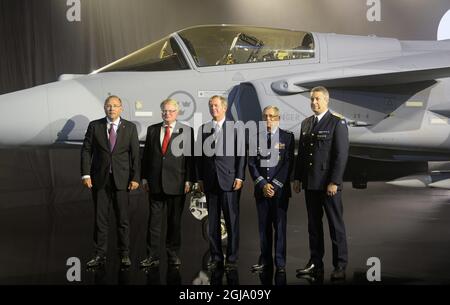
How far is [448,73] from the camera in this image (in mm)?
6410

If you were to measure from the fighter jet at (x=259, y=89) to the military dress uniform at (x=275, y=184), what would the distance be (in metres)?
1.28

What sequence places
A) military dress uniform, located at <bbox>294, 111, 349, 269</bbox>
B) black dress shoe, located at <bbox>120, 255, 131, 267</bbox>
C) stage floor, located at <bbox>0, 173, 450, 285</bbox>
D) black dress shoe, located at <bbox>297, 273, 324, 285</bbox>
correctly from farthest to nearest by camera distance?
black dress shoe, located at <bbox>120, 255, 131, 267</bbox> < stage floor, located at <bbox>0, 173, 450, 285</bbox> < military dress uniform, located at <bbox>294, 111, 349, 269</bbox> < black dress shoe, located at <bbox>297, 273, 324, 285</bbox>

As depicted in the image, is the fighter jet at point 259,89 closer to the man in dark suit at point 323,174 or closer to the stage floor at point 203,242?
the stage floor at point 203,242

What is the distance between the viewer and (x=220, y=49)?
22.9ft

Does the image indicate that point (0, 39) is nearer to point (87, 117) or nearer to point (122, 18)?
point (122, 18)

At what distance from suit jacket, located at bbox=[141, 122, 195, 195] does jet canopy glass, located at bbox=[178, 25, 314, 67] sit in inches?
71.8

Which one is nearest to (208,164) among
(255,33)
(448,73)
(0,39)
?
(255,33)

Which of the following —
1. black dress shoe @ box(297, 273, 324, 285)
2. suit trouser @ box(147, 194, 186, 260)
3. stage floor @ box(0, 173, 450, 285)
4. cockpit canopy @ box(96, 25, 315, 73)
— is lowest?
stage floor @ box(0, 173, 450, 285)

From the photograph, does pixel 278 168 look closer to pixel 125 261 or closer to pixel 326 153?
pixel 326 153

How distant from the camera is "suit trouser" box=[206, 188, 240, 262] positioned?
5113 millimetres

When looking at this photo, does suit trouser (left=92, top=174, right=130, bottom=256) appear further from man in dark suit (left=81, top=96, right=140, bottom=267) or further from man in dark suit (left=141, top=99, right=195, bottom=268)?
man in dark suit (left=141, top=99, right=195, bottom=268)

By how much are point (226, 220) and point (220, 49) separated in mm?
2606

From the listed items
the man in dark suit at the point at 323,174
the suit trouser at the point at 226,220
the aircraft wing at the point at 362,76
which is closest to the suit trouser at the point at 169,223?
the suit trouser at the point at 226,220

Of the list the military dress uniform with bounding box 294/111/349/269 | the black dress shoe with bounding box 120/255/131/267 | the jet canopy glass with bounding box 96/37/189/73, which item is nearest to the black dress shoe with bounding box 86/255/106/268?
the black dress shoe with bounding box 120/255/131/267
